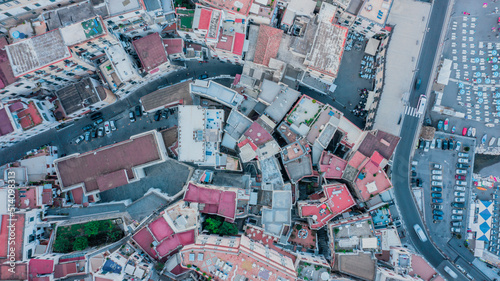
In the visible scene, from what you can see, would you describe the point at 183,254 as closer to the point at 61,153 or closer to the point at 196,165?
the point at 196,165

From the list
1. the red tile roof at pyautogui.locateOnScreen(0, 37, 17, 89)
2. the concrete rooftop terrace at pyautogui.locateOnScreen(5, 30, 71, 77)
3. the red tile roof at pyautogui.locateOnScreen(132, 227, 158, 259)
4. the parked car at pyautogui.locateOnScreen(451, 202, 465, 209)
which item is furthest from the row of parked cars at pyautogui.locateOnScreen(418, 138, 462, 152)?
the red tile roof at pyautogui.locateOnScreen(0, 37, 17, 89)

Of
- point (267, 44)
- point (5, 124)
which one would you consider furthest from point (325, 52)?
point (5, 124)

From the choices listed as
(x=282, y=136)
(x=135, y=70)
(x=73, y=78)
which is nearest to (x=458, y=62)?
(x=282, y=136)

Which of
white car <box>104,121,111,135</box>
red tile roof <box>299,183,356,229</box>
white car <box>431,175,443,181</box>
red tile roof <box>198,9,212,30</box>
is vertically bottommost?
white car <box>104,121,111,135</box>

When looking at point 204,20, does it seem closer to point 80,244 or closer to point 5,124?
point 5,124

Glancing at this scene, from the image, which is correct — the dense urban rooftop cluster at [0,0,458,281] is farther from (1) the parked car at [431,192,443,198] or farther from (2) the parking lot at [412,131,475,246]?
(1) the parked car at [431,192,443,198]

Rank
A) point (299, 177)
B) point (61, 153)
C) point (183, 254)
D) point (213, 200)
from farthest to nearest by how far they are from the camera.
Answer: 1. point (61, 153)
2. point (299, 177)
3. point (213, 200)
4. point (183, 254)
